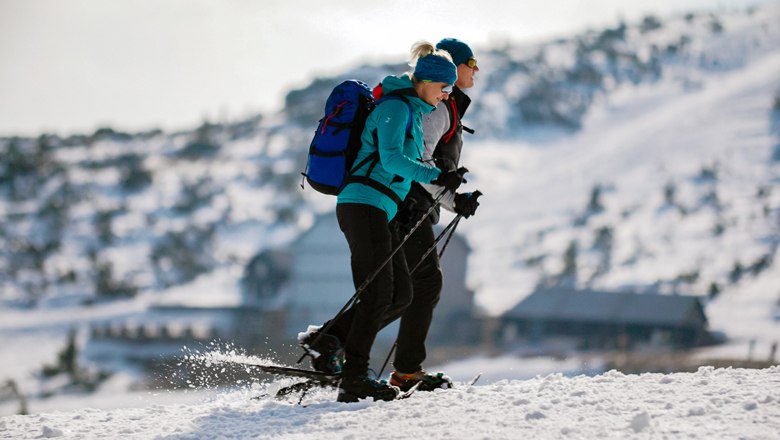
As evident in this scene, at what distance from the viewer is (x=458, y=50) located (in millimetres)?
6031

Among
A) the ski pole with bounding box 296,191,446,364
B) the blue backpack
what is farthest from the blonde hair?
the ski pole with bounding box 296,191,446,364

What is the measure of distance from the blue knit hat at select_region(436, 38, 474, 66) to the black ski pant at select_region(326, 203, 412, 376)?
3.85 feet

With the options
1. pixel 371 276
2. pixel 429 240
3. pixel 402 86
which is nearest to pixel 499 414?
pixel 371 276

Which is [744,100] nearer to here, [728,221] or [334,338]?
[728,221]

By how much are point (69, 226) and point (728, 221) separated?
4564cm

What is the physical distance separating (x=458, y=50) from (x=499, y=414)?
230cm

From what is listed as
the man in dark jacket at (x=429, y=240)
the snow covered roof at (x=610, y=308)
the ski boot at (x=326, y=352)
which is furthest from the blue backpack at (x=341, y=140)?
the snow covered roof at (x=610, y=308)

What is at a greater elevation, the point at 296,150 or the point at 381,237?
the point at 296,150

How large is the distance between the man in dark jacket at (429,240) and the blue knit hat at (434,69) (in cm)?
41

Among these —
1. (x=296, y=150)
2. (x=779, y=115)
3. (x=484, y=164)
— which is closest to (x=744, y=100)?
(x=779, y=115)

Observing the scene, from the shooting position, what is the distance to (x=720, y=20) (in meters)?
137

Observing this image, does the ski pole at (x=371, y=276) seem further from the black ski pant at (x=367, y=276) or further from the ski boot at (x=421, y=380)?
the ski boot at (x=421, y=380)

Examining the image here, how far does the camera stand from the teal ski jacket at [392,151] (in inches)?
207

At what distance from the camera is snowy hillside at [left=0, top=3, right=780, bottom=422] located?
5223 millimetres
